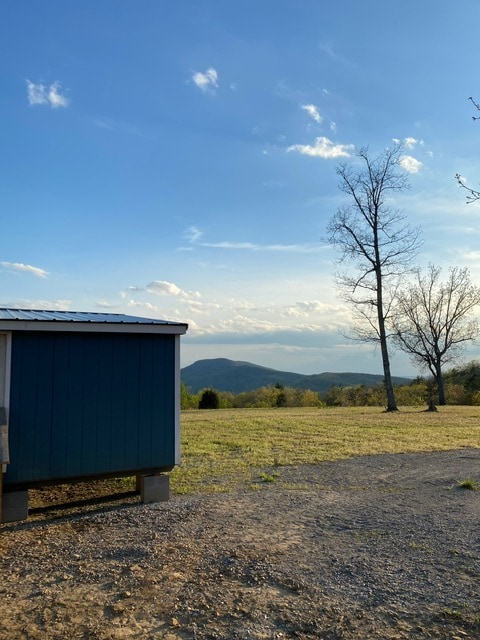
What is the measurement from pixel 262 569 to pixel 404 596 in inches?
42.7

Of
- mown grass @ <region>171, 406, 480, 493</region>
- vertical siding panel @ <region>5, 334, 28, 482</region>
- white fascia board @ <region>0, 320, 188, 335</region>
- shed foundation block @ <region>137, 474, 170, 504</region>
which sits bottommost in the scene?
mown grass @ <region>171, 406, 480, 493</region>

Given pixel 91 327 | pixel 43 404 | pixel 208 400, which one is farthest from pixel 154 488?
pixel 208 400

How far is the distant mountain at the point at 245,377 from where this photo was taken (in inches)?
2292

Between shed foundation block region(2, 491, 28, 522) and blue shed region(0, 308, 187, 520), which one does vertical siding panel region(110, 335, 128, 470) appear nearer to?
blue shed region(0, 308, 187, 520)

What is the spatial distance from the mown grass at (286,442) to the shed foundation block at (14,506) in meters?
2.07

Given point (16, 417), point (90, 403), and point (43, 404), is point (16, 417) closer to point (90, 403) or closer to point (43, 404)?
point (43, 404)

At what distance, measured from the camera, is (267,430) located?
13531 millimetres

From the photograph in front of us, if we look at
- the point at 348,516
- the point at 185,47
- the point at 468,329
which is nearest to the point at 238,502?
the point at 348,516

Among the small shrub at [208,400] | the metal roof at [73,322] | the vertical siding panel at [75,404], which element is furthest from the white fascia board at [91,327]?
the small shrub at [208,400]

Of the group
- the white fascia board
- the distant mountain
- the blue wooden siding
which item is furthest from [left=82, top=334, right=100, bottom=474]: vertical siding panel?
the distant mountain

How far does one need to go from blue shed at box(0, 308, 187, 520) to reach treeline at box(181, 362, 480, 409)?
74.2 ft

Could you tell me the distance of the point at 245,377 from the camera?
72125 mm

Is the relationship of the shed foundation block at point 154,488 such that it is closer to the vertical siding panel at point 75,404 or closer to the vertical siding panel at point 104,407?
the vertical siding panel at point 104,407

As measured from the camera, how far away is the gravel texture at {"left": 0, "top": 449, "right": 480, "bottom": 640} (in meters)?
2.87
